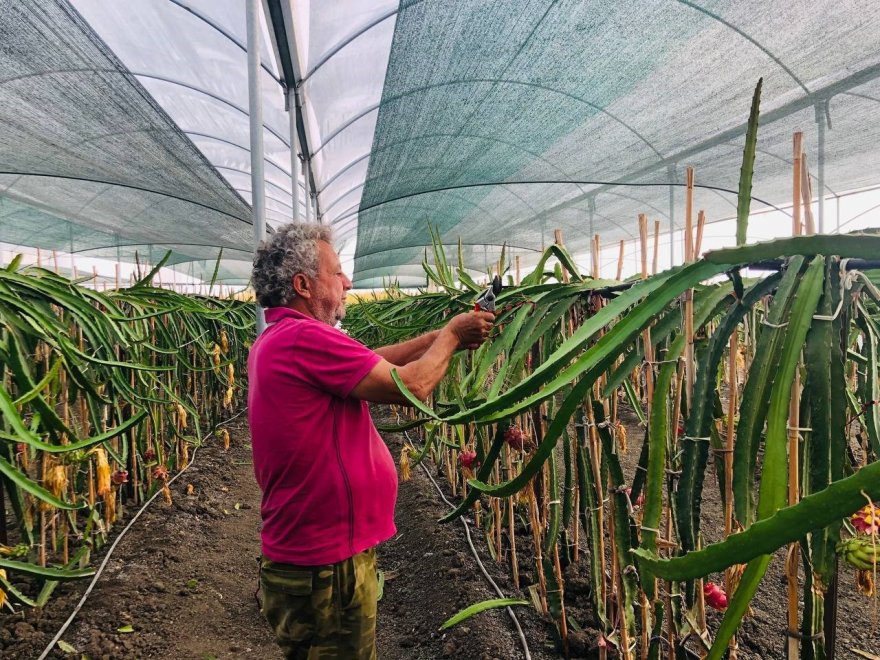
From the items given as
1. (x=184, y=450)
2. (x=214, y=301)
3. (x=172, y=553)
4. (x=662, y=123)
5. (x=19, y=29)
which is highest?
(x=19, y=29)

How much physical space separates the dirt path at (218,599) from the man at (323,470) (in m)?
0.40

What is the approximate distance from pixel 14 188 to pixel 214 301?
136 inches

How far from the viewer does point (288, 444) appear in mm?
898

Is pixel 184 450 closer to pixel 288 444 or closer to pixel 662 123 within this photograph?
pixel 288 444

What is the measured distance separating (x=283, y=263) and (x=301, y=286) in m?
0.05

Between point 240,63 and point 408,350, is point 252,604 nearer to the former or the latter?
point 408,350

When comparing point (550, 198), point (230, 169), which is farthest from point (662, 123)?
point (230, 169)

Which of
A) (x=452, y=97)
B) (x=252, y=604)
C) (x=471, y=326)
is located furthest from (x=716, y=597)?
(x=452, y=97)

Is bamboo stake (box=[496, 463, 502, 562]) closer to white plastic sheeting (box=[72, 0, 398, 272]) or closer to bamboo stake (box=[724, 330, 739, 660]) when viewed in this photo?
bamboo stake (box=[724, 330, 739, 660])

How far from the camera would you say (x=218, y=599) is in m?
1.50

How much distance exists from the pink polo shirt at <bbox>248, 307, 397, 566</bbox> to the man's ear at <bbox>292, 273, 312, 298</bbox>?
0.30ft

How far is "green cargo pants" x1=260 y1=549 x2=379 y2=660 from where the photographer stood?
0.90 m

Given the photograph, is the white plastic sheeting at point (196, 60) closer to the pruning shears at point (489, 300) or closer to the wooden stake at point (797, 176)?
the pruning shears at point (489, 300)

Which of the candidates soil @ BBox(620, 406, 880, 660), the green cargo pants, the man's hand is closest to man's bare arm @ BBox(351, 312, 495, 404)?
the man's hand
